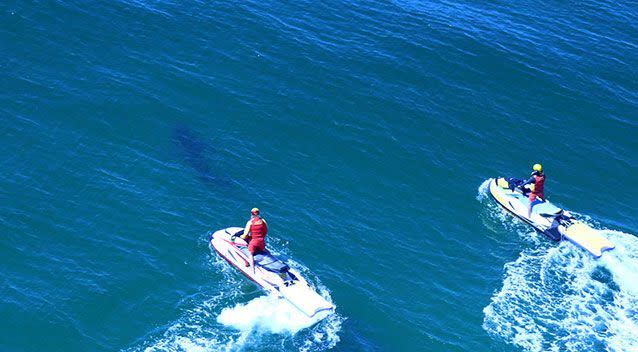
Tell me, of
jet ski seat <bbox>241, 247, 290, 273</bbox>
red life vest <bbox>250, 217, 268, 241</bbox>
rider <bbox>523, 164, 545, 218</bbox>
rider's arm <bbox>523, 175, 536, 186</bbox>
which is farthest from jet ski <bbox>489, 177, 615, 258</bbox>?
red life vest <bbox>250, 217, 268, 241</bbox>

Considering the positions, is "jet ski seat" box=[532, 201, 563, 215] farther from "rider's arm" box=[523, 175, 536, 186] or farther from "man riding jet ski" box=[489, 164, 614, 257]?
"rider's arm" box=[523, 175, 536, 186]

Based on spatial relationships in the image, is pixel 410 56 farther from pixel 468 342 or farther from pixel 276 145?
pixel 468 342

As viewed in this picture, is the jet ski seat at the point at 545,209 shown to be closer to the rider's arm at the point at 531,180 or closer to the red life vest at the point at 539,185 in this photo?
the red life vest at the point at 539,185

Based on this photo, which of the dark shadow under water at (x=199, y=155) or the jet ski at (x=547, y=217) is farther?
the dark shadow under water at (x=199, y=155)

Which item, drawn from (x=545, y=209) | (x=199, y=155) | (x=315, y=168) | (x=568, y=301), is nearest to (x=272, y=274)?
(x=315, y=168)

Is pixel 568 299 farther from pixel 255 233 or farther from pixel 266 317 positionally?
pixel 255 233

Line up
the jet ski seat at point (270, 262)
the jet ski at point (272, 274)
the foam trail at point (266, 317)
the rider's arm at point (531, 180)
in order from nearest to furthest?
the foam trail at point (266, 317) → the jet ski at point (272, 274) → the jet ski seat at point (270, 262) → the rider's arm at point (531, 180)

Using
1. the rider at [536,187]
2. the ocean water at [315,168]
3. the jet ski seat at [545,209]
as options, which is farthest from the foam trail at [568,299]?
the rider at [536,187]
